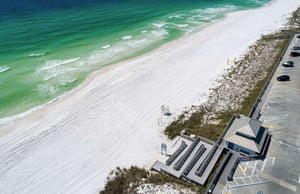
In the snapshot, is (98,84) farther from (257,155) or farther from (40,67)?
(257,155)

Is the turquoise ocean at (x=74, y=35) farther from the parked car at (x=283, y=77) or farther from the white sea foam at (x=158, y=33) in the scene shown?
the parked car at (x=283, y=77)

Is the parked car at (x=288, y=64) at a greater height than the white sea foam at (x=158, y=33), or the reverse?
the white sea foam at (x=158, y=33)

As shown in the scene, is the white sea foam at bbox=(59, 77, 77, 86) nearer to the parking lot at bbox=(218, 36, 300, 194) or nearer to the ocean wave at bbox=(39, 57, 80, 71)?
the ocean wave at bbox=(39, 57, 80, 71)

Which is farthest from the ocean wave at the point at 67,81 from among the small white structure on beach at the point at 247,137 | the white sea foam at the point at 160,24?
the white sea foam at the point at 160,24

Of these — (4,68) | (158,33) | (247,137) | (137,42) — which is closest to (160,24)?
(158,33)

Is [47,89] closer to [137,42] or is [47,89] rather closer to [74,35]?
[74,35]

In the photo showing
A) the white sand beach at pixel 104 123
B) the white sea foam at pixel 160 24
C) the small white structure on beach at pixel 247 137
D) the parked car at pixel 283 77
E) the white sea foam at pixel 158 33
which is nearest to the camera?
the small white structure on beach at pixel 247 137
